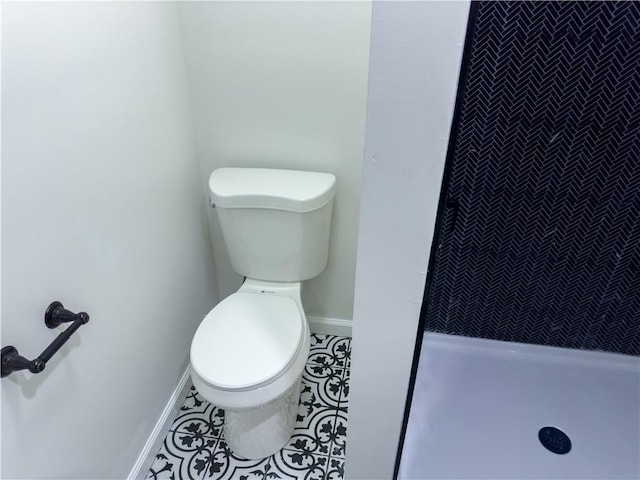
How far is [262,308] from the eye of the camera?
1.49m

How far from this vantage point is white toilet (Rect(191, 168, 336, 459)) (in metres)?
1.27

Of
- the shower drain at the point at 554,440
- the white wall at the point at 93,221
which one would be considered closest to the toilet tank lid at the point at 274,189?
the white wall at the point at 93,221

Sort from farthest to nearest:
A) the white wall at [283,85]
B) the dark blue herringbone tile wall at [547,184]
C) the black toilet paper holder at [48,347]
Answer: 1. the white wall at [283,85]
2. the dark blue herringbone tile wall at [547,184]
3. the black toilet paper holder at [48,347]

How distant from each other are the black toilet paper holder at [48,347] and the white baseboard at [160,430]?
26.2 inches

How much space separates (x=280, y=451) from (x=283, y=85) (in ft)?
4.20

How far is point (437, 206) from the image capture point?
0.60 m

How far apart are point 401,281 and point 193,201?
3.84 ft

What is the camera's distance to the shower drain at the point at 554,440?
1.41 m

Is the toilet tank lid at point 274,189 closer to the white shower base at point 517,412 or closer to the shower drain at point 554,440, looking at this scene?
the white shower base at point 517,412

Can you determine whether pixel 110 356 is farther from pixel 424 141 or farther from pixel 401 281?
pixel 424 141

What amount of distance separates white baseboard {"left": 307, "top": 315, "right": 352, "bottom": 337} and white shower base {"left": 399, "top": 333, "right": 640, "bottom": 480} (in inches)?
15.6

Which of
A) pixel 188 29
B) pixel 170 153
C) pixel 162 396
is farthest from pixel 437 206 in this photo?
Result: pixel 162 396

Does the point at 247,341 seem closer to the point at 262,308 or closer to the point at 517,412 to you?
the point at 262,308

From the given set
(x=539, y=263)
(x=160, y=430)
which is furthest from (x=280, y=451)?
(x=539, y=263)
